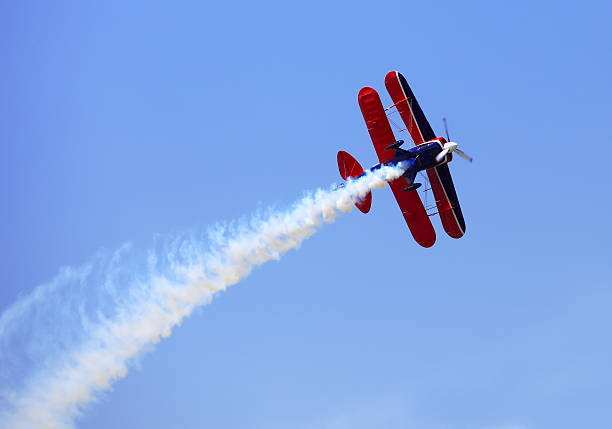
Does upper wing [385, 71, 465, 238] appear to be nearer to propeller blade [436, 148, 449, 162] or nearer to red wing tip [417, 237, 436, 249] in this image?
red wing tip [417, 237, 436, 249]

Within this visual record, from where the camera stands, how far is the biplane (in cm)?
5497

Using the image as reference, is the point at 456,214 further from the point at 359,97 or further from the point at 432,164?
the point at 359,97

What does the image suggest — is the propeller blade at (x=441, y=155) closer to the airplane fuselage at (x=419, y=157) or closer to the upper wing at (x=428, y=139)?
the airplane fuselage at (x=419, y=157)

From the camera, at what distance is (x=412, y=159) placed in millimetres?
54969

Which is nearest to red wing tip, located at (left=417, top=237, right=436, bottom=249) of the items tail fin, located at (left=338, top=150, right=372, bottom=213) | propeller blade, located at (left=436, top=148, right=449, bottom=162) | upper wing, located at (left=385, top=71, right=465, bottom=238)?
upper wing, located at (left=385, top=71, right=465, bottom=238)

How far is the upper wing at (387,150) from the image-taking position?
56.2 m

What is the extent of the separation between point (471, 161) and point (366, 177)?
18.3ft

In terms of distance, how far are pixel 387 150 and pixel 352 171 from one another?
2.20m

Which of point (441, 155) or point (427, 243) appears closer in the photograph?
point (441, 155)

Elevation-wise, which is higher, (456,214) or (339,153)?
(339,153)

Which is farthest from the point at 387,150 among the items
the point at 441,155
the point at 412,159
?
the point at 441,155

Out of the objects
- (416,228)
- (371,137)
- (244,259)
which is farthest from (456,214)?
(244,259)

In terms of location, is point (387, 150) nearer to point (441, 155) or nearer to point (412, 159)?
point (412, 159)

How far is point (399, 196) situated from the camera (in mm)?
57594
